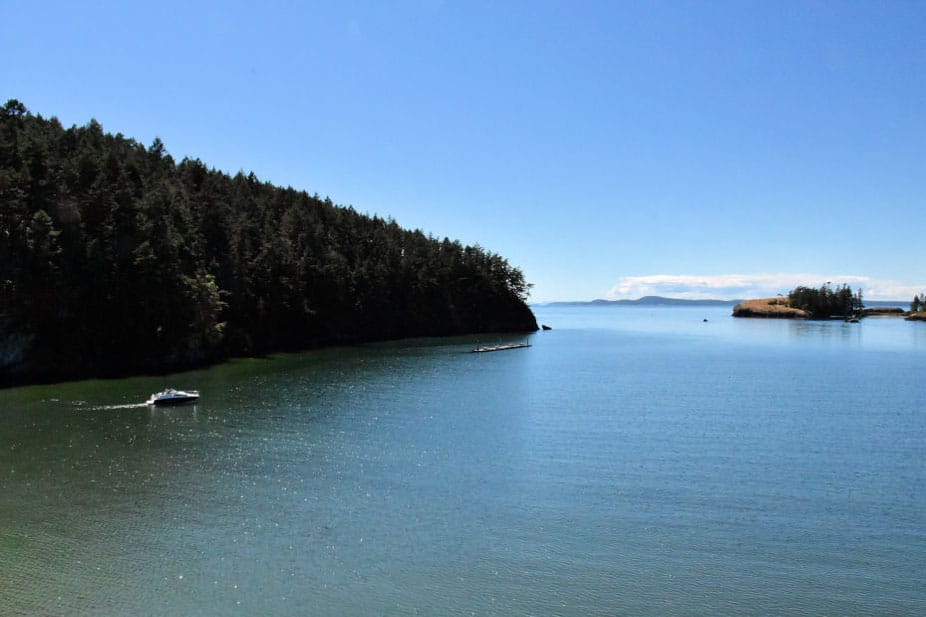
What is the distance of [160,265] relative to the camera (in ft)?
251

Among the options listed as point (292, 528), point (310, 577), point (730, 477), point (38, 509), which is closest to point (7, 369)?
point (38, 509)

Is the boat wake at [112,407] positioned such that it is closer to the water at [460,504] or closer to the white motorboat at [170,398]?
the water at [460,504]

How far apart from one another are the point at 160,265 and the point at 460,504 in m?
62.0

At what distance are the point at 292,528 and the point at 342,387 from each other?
3949 cm

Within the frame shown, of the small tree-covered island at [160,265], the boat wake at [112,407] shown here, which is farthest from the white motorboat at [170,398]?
the small tree-covered island at [160,265]

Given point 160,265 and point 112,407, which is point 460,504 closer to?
point 112,407

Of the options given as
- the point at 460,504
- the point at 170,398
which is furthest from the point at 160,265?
the point at 460,504

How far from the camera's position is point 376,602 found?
1956 cm

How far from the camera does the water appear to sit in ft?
66.3

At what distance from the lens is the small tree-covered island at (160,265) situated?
65625 mm

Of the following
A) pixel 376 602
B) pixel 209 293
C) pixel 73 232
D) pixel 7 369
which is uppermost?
pixel 73 232

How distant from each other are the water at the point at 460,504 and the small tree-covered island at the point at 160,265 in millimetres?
11529

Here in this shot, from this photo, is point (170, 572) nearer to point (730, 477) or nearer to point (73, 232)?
point (730, 477)

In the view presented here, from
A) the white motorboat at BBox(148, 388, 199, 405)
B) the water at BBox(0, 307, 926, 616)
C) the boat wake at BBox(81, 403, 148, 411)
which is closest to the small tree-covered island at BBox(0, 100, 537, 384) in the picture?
the water at BBox(0, 307, 926, 616)
